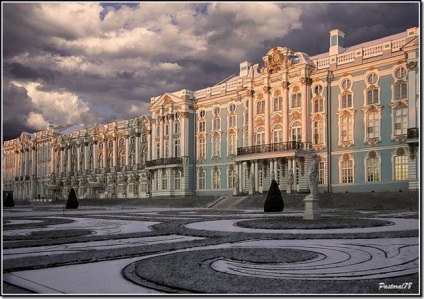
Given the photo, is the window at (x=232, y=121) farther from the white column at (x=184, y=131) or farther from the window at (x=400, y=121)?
the window at (x=400, y=121)

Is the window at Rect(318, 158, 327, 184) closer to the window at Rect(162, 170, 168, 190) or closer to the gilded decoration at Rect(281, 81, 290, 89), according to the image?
the gilded decoration at Rect(281, 81, 290, 89)

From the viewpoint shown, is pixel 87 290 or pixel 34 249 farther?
pixel 34 249

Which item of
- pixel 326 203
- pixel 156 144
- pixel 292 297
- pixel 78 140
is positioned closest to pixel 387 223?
pixel 292 297

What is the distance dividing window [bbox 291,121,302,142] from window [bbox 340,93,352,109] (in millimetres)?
4357

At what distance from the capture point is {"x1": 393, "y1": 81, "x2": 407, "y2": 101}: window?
1437 inches

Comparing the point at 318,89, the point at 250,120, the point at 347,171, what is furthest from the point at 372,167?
the point at 250,120

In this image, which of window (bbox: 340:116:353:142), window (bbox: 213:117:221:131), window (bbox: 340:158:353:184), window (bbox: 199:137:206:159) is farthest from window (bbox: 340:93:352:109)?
window (bbox: 199:137:206:159)

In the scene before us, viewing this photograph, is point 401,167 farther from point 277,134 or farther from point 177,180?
point 177,180

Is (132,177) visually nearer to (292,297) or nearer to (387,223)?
(387,223)

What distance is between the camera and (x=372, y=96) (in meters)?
38.6

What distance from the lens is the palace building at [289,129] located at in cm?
3684

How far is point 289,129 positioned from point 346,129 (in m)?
5.44

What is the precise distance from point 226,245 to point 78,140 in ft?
220

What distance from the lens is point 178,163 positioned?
177 ft
